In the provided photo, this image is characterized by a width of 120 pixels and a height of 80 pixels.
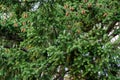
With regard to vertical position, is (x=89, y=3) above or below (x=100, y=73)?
above

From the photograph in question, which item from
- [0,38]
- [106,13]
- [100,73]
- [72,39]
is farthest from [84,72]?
[0,38]

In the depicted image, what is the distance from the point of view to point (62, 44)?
6.44 meters

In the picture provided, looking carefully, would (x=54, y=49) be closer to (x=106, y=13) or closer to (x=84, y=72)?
(x=84, y=72)

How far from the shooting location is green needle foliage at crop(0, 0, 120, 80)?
6418 millimetres

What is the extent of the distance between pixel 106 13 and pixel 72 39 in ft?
4.49

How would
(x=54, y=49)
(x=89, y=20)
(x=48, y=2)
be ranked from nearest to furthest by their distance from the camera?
→ (x=48, y=2)
(x=54, y=49)
(x=89, y=20)

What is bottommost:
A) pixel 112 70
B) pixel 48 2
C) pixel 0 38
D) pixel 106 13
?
pixel 112 70

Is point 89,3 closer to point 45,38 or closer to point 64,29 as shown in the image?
point 64,29

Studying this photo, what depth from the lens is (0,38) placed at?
26.0 feet

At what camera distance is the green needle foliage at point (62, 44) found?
6.42 meters

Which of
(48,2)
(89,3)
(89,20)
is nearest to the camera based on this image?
(48,2)

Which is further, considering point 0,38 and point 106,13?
point 0,38

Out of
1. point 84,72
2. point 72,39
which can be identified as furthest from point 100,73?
point 72,39

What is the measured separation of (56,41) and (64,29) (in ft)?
1.35
